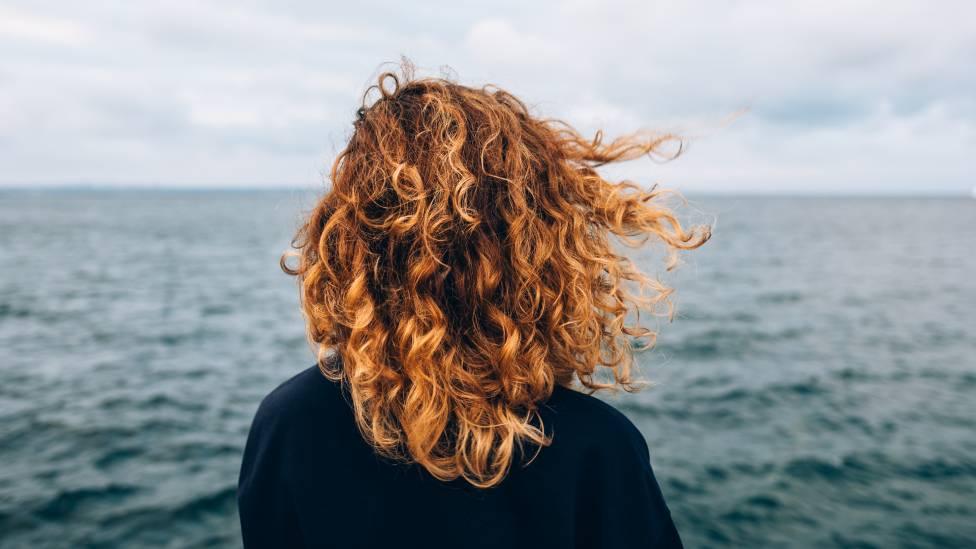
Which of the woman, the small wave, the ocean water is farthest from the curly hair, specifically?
the small wave

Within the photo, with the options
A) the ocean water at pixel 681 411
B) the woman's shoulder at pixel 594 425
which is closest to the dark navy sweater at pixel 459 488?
the woman's shoulder at pixel 594 425

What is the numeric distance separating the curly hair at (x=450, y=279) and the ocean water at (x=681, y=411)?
0.43 meters

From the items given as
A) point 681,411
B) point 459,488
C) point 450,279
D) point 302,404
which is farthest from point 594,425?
point 681,411

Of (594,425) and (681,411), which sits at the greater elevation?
(594,425)

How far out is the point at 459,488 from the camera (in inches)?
68.0

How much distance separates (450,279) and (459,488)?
2.03ft

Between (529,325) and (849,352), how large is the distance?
15835 millimetres

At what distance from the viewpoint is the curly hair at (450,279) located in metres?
1.72

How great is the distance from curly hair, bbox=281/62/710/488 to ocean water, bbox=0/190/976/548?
426mm

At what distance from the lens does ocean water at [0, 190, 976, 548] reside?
23.5 feet

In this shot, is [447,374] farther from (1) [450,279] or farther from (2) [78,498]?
(2) [78,498]

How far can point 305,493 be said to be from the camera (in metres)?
1.77

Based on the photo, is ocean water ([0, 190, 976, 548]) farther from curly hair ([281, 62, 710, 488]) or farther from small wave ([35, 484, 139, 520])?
curly hair ([281, 62, 710, 488])

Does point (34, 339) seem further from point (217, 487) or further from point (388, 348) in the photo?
point (388, 348)
